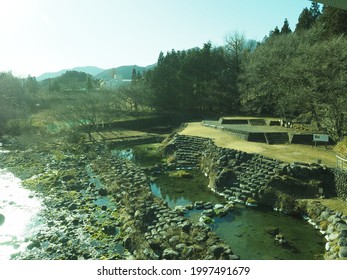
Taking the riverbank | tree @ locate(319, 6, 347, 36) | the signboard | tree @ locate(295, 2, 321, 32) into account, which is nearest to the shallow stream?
the riverbank

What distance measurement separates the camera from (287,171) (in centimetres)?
1738

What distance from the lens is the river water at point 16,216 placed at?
531 inches

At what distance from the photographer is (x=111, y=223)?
14.7 m

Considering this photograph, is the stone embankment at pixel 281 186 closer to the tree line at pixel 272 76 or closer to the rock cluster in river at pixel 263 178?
the rock cluster in river at pixel 263 178

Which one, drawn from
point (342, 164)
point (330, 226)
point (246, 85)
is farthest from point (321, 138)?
point (246, 85)

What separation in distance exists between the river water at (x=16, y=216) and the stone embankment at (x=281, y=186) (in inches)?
388

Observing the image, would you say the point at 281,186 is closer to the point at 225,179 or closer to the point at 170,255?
the point at 225,179

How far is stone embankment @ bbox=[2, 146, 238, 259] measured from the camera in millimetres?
11953

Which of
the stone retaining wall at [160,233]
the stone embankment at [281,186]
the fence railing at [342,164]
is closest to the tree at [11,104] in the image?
the stone retaining wall at [160,233]

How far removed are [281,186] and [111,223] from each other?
8477 mm

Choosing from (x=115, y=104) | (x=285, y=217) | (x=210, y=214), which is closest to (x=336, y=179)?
(x=285, y=217)

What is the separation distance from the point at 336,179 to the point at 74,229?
1212 cm

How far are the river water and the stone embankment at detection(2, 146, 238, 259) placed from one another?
0.48 meters

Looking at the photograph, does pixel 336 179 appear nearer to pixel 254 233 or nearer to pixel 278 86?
pixel 254 233
